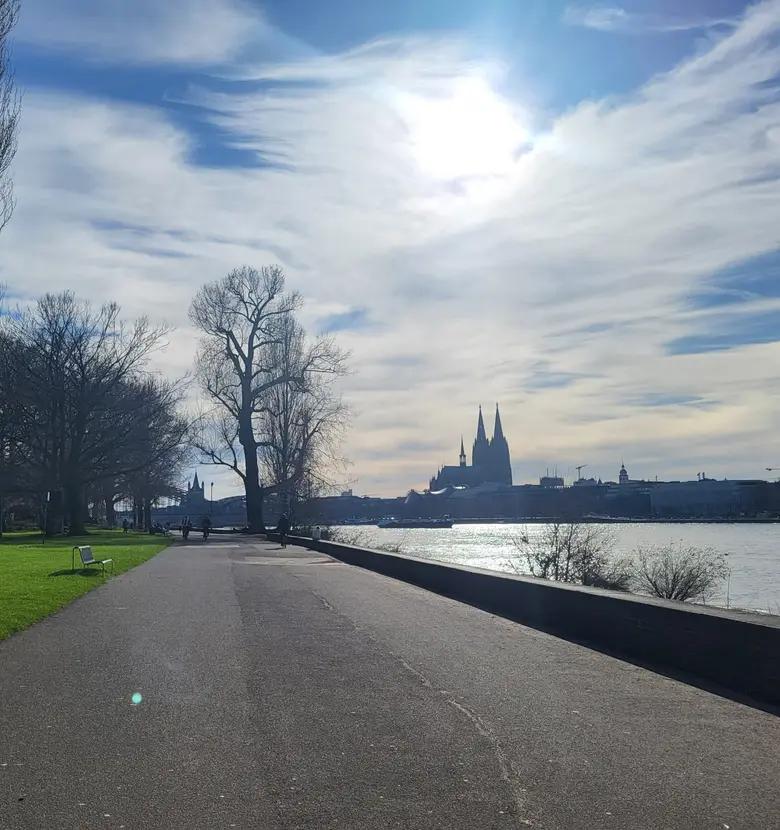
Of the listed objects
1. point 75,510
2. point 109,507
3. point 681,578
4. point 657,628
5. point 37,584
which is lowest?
point 681,578

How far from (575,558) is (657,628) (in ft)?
48.0

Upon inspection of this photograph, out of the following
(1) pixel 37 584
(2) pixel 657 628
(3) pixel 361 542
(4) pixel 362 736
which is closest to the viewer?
(4) pixel 362 736

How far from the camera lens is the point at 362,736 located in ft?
22.1

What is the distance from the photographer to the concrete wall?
8.47m

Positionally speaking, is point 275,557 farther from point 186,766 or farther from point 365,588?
point 186,766

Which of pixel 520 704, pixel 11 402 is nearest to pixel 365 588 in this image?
pixel 520 704

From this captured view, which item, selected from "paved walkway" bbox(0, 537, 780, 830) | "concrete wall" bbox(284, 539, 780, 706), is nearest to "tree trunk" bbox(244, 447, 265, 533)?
"concrete wall" bbox(284, 539, 780, 706)

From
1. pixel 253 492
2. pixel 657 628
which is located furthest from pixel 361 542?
pixel 657 628

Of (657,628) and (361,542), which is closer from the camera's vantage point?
(657,628)

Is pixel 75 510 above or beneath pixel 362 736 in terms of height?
above

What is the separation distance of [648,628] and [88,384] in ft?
162

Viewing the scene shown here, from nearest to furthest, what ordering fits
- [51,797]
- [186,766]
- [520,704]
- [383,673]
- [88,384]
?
[51,797] < [186,766] < [520,704] < [383,673] < [88,384]

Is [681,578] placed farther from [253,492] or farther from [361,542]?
[253,492]

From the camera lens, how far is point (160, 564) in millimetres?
28875
